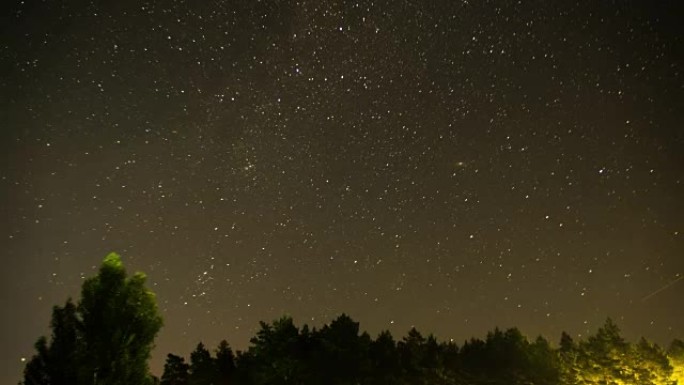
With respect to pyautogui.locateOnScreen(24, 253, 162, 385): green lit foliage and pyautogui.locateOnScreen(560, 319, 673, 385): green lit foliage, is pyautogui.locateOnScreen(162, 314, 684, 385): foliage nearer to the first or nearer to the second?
pyautogui.locateOnScreen(560, 319, 673, 385): green lit foliage

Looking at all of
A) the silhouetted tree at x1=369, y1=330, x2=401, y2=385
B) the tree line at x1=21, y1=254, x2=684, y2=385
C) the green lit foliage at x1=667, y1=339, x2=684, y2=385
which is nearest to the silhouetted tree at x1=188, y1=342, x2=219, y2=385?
the tree line at x1=21, y1=254, x2=684, y2=385

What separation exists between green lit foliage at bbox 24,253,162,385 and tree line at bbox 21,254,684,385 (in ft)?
0.06

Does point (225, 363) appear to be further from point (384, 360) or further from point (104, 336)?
point (104, 336)

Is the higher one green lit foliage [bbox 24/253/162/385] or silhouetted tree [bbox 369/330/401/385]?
silhouetted tree [bbox 369/330/401/385]

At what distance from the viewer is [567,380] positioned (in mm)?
31172

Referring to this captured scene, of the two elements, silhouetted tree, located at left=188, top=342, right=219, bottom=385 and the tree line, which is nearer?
the tree line

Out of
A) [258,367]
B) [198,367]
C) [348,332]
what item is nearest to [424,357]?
→ [348,332]

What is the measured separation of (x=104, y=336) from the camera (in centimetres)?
1008

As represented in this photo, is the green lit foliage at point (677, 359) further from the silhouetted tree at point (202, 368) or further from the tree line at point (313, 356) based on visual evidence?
the silhouetted tree at point (202, 368)

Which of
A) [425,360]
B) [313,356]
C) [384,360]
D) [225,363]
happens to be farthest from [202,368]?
[425,360]

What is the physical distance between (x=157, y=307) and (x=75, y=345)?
1690 mm

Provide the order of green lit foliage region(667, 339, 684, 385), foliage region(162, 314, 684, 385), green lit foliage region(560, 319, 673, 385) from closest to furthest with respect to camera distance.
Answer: foliage region(162, 314, 684, 385) → green lit foliage region(560, 319, 673, 385) → green lit foliage region(667, 339, 684, 385)

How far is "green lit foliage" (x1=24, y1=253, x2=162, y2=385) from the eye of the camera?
9.46m

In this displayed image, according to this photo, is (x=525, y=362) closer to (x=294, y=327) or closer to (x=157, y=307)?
(x=294, y=327)
